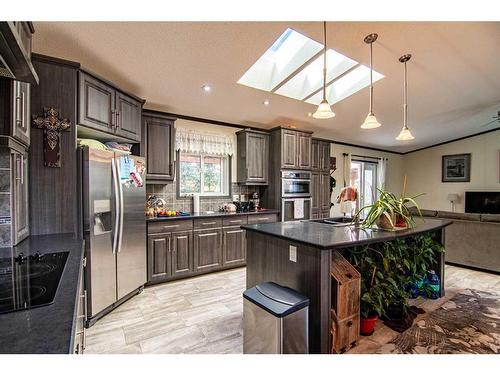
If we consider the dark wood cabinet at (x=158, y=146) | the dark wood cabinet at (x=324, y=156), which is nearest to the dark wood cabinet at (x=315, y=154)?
the dark wood cabinet at (x=324, y=156)

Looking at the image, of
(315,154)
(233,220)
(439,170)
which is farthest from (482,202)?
(233,220)

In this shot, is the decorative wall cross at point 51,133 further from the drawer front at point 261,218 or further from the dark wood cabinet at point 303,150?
the dark wood cabinet at point 303,150

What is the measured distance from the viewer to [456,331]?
7.67 feet

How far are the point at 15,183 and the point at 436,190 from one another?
8877 millimetres

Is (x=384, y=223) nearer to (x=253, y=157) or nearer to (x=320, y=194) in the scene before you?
(x=253, y=157)

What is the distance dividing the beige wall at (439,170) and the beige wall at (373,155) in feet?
1.14

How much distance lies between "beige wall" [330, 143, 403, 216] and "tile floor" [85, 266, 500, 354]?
304cm

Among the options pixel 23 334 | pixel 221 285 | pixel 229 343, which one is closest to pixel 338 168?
pixel 221 285

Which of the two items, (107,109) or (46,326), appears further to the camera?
(107,109)

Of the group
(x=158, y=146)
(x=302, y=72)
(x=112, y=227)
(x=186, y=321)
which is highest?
(x=302, y=72)

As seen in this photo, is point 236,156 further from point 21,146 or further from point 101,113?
point 21,146

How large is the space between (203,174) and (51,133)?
7.79 ft

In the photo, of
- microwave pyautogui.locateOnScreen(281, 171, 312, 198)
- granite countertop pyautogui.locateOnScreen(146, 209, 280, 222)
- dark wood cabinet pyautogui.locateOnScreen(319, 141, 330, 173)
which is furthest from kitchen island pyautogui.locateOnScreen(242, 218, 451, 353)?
dark wood cabinet pyautogui.locateOnScreen(319, 141, 330, 173)

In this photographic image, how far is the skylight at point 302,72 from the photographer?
3199 mm
